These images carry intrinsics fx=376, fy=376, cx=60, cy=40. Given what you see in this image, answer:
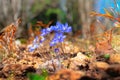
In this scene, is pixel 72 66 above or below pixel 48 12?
below

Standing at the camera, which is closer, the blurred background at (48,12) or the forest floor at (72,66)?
the forest floor at (72,66)

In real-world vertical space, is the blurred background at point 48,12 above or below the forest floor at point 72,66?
above

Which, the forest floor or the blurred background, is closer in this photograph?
the forest floor

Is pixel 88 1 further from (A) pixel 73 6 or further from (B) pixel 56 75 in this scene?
(B) pixel 56 75

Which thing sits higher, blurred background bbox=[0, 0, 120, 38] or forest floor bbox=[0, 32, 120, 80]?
blurred background bbox=[0, 0, 120, 38]

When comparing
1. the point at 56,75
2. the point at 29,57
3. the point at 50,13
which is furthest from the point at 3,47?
the point at 50,13

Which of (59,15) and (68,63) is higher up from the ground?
(59,15)

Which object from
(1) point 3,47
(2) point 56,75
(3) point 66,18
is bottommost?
(2) point 56,75

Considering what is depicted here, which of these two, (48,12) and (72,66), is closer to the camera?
(72,66)
